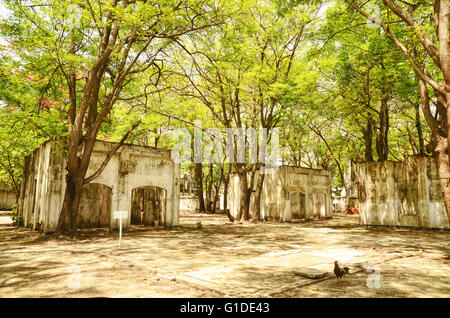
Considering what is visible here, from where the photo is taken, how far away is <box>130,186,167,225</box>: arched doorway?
17.2 metres

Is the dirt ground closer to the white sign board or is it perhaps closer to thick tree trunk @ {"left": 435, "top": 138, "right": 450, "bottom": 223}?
the white sign board

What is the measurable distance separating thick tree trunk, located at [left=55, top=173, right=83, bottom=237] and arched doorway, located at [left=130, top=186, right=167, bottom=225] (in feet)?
17.8

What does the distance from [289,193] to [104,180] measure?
13457 mm

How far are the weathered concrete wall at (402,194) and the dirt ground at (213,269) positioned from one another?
594 centimetres

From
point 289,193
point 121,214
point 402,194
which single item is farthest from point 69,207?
point 402,194

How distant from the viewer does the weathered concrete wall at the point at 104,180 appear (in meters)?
12.8

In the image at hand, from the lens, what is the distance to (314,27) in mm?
17125

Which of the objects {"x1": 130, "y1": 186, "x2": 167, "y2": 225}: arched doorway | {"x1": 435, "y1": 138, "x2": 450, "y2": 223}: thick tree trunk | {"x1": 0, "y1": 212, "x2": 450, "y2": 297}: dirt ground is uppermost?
{"x1": 435, "y1": 138, "x2": 450, "y2": 223}: thick tree trunk

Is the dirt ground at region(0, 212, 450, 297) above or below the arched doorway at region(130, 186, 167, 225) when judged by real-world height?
below

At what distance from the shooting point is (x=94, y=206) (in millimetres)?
18000

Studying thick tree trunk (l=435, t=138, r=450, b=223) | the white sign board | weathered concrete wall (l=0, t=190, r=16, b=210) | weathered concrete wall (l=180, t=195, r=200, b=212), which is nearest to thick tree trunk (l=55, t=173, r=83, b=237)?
the white sign board

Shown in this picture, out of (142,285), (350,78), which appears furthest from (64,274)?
(350,78)

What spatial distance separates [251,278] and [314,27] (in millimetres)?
15583
